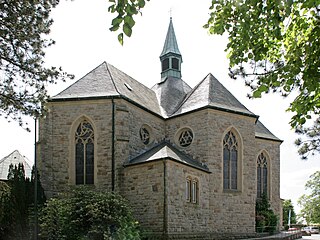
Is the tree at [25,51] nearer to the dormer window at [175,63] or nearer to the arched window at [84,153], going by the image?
the arched window at [84,153]

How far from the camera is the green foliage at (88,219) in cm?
1462

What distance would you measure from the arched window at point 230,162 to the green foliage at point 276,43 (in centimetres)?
1597

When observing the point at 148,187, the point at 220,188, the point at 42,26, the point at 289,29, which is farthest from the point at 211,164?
the point at 289,29

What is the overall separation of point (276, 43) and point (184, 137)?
1637cm

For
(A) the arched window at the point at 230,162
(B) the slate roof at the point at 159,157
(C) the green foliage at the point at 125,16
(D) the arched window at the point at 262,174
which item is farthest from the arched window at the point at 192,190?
(C) the green foliage at the point at 125,16

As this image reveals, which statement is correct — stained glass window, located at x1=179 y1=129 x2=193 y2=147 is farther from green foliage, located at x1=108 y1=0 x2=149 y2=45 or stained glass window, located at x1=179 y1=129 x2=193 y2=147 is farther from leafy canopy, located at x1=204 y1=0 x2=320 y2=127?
green foliage, located at x1=108 y1=0 x2=149 y2=45

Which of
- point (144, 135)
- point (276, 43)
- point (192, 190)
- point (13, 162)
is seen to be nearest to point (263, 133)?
point (144, 135)

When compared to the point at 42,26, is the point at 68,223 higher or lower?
lower

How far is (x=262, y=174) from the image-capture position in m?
28.1

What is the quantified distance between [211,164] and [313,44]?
16.4 meters

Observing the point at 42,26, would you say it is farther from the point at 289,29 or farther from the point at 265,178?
the point at 265,178

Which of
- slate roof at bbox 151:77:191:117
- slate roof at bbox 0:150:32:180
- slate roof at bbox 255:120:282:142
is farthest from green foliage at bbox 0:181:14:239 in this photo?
slate roof at bbox 255:120:282:142

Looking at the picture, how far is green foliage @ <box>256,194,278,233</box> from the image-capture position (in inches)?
962

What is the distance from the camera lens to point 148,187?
17.8 meters
